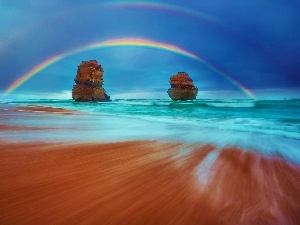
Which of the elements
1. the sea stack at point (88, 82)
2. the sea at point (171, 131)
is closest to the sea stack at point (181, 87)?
the sea stack at point (88, 82)

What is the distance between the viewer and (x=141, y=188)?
188 cm

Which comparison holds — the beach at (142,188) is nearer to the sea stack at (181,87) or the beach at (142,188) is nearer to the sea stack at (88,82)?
the sea stack at (88,82)

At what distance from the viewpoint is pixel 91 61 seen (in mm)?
58031

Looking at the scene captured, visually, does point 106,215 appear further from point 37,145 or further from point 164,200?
point 37,145

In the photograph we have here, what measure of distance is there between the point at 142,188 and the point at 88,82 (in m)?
57.7

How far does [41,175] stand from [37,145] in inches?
63.5

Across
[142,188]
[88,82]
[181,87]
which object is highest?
[88,82]

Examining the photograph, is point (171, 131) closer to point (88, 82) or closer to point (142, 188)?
point (142, 188)

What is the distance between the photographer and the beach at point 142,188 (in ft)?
4.62

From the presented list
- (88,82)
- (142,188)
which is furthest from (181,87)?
(142,188)

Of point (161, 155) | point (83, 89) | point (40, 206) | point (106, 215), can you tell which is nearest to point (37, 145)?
point (161, 155)

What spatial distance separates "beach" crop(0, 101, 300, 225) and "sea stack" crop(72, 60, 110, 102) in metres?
56.0

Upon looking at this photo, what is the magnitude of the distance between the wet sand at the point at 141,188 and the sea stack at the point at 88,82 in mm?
55999

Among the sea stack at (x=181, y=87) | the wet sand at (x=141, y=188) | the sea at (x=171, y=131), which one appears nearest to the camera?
the wet sand at (x=141, y=188)
